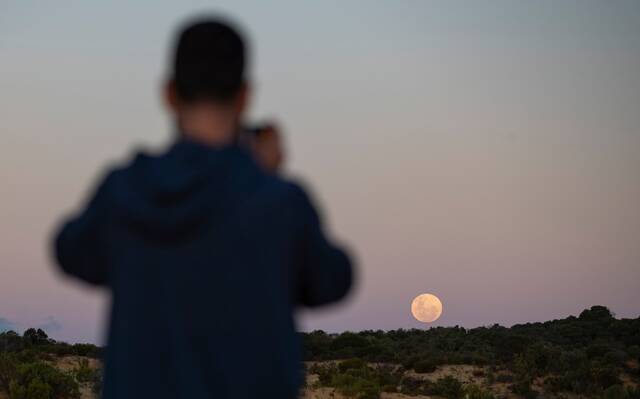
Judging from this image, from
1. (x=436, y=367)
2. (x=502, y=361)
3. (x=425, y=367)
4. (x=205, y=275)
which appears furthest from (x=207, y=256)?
(x=502, y=361)

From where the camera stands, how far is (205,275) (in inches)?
79.4

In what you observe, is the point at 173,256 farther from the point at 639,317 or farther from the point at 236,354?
the point at 639,317

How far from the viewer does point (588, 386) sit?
26469 millimetres

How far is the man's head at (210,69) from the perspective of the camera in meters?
2.13

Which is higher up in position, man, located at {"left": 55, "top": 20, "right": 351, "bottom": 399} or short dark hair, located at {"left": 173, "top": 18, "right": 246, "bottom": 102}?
short dark hair, located at {"left": 173, "top": 18, "right": 246, "bottom": 102}

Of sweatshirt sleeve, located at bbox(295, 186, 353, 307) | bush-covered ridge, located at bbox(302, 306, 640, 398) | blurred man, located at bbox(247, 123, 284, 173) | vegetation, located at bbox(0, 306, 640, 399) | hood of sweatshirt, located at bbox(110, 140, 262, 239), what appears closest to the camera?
hood of sweatshirt, located at bbox(110, 140, 262, 239)

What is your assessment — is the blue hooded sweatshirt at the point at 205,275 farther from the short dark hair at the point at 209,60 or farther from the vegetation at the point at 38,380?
the vegetation at the point at 38,380

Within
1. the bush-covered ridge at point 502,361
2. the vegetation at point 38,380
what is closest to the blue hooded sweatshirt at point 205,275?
the vegetation at point 38,380

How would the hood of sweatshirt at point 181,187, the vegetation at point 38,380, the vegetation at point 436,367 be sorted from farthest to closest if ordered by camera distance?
the vegetation at point 436,367 < the vegetation at point 38,380 < the hood of sweatshirt at point 181,187

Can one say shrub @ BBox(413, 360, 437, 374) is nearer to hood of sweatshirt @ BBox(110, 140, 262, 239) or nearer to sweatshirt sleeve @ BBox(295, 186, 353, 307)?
sweatshirt sleeve @ BBox(295, 186, 353, 307)

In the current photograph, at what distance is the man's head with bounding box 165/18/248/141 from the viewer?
2.13 metres

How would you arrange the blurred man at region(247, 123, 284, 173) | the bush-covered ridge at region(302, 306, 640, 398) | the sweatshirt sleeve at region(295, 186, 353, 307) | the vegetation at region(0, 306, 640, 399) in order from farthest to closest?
1. the bush-covered ridge at region(302, 306, 640, 398)
2. the vegetation at region(0, 306, 640, 399)
3. the blurred man at region(247, 123, 284, 173)
4. the sweatshirt sleeve at region(295, 186, 353, 307)

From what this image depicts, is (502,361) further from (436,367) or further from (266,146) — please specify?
(266,146)

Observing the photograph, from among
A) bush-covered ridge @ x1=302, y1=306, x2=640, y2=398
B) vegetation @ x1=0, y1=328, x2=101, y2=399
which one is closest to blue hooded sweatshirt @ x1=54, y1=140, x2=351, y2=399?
vegetation @ x1=0, y1=328, x2=101, y2=399
